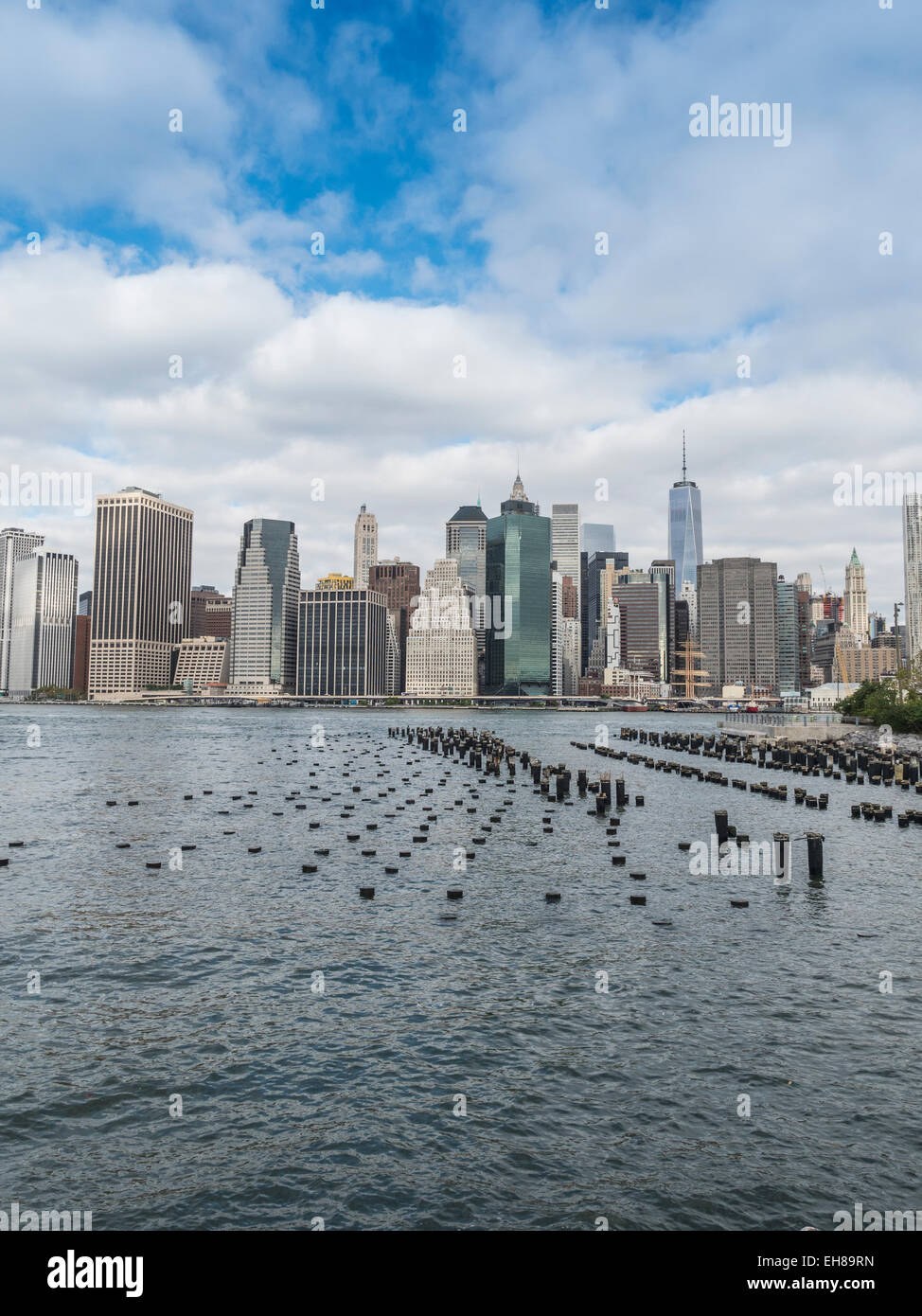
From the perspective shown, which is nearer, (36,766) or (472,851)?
(472,851)

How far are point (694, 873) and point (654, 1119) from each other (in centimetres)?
2470

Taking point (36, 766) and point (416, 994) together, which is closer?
point (416, 994)

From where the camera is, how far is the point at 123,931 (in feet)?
96.7

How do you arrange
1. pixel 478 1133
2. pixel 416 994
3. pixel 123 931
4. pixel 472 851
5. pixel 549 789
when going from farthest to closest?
pixel 549 789, pixel 472 851, pixel 123 931, pixel 416 994, pixel 478 1133

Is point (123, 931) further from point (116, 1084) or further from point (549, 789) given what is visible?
point (549, 789)

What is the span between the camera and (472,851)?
45.3m

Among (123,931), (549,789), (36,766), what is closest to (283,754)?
(36,766)
